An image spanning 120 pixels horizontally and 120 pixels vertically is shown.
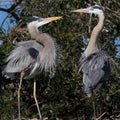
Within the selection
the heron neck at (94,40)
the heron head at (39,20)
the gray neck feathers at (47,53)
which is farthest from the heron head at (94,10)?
the gray neck feathers at (47,53)

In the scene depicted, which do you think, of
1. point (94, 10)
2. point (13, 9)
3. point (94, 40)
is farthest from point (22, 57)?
point (13, 9)

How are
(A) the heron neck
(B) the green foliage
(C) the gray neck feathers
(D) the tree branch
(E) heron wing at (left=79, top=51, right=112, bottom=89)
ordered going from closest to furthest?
1. (E) heron wing at (left=79, top=51, right=112, bottom=89)
2. (A) the heron neck
3. (C) the gray neck feathers
4. (B) the green foliage
5. (D) the tree branch

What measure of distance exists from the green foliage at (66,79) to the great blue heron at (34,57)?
0.22 m

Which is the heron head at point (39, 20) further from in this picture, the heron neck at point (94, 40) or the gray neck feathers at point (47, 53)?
the heron neck at point (94, 40)

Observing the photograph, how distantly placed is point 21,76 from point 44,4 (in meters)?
1.20

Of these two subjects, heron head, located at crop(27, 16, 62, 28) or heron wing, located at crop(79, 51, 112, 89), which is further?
heron head, located at crop(27, 16, 62, 28)

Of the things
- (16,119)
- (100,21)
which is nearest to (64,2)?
(100,21)

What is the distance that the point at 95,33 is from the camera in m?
6.08

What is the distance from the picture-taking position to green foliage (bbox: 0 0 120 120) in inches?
251

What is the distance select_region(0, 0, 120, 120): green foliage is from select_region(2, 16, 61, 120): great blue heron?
8.5 inches

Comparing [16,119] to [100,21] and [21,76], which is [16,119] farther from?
[100,21]

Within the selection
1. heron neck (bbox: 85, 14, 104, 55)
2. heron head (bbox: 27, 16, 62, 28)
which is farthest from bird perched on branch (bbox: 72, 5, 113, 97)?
heron head (bbox: 27, 16, 62, 28)

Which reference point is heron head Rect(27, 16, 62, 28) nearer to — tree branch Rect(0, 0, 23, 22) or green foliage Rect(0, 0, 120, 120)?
green foliage Rect(0, 0, 120, 120)

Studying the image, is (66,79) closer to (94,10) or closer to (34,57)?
(34,57)
